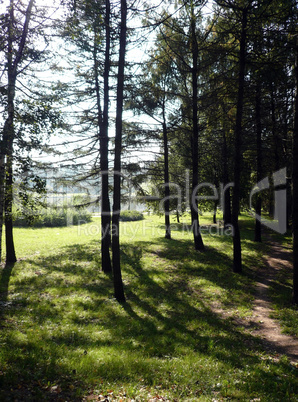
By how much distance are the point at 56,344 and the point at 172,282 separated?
607 cm

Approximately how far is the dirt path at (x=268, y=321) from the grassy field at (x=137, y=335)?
336mm

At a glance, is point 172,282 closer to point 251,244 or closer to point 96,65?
point 251,244

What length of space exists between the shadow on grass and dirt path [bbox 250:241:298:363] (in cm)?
50

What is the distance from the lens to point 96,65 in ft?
40.6

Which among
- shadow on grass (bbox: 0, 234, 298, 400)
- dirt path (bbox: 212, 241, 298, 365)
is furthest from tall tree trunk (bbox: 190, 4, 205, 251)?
dirt path (bbox: 212, 241, 298, 365)

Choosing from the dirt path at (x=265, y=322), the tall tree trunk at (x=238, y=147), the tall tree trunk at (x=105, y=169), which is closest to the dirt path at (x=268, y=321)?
the dirt path at (x=265, y=322)

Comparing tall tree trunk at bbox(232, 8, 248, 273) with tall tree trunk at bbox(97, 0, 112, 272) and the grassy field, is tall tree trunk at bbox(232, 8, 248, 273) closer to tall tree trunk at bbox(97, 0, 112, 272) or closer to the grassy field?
the grassy field

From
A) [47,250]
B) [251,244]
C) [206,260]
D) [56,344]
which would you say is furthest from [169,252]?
[56,344]

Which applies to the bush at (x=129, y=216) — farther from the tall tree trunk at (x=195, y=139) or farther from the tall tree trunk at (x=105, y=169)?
the tall tree trunk at (x=105, y=169)

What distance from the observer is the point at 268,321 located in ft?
26.3

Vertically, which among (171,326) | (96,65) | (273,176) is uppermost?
(96,65)

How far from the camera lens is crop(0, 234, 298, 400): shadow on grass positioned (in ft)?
16.8

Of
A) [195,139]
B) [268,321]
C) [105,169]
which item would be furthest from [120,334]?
[195,139]

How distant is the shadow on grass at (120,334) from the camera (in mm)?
5109
